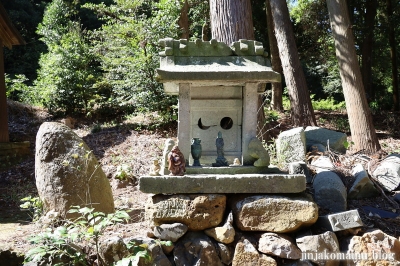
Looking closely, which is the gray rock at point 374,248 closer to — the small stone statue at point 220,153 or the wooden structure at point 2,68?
the small stone statue at point 220,153

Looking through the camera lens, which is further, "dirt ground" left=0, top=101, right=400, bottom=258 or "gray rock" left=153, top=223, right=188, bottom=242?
"dirt ground" left=0, top=101, right=400, bottom=258

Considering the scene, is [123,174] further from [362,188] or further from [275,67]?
[275,67]

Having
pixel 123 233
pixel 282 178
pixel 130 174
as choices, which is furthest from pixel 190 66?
pixel 130 174

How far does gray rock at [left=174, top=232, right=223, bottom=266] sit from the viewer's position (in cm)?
405

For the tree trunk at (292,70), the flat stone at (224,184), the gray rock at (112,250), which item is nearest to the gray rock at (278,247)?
the flat stone at (224,184)

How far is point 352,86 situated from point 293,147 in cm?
298

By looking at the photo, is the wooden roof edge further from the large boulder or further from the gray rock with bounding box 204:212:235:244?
the gray rock with bounding box 204:212:235:244

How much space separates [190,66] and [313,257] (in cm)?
244

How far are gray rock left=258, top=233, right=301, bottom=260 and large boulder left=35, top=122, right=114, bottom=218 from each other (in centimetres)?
246

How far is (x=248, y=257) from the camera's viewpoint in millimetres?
4086

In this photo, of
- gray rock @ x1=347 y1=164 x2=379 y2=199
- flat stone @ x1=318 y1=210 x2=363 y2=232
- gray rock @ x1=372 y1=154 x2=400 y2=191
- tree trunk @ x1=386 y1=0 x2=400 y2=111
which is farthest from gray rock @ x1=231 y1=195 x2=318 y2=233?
tree trunk @ x1=386 y1=0 x2=400 y2=111

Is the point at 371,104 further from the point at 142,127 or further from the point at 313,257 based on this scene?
the point at 313,257

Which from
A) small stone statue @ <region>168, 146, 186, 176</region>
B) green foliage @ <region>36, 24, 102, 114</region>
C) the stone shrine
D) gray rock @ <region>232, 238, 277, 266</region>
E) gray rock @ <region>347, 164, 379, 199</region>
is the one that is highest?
green foliage @ <region>36, 24, 102, 114</region>

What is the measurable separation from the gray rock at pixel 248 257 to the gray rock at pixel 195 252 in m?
0.20
